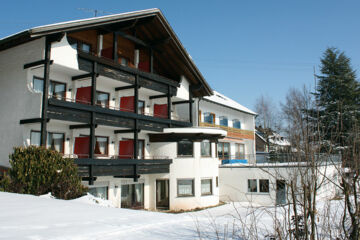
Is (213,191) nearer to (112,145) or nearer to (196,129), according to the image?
(196,129)

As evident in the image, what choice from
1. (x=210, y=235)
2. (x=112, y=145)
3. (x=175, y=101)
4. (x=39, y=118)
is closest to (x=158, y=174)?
(x=112, y=145)

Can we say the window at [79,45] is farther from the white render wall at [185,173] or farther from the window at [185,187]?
the window at [185,187]

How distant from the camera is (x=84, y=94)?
2009 cm

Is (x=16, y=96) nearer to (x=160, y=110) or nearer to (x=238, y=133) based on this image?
(x=160, y=110)

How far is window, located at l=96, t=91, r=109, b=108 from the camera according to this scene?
2181 centimetres

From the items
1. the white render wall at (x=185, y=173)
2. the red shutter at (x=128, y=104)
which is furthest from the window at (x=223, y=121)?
the red shutter at (x=128, y=104)

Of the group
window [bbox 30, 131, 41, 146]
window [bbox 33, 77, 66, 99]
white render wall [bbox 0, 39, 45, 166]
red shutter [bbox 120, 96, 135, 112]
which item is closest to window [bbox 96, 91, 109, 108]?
red shutter [bbox 120, 96, 135, 112]

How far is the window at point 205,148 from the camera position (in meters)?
26.1

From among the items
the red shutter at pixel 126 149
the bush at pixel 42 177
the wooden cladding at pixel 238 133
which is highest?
the wooden cladding at pixel 238 133

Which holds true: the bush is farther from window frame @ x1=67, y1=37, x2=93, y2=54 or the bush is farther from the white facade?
window frame @ x1=67, y1=37, x2=93, y2=54

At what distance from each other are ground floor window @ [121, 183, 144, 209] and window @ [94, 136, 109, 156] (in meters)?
2.85

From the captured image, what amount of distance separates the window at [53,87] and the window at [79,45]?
2396 millimetres

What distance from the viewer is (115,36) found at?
2128 centimetres

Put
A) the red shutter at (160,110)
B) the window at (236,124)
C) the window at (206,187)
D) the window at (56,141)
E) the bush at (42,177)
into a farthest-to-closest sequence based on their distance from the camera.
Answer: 1. the window at (236,124)
2. the red shutter at (160,110)
3. the window at (206,187)
4. the window at (56,141)
5. the bush at (42,177)
